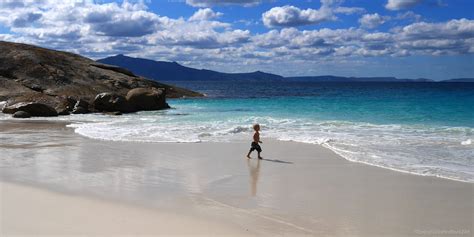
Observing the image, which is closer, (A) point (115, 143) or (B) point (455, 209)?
(B) point (455, 209)

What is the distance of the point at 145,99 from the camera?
36.6m

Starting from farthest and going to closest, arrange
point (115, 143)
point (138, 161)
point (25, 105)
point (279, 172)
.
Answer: point (25, 105) < point (115, 143) < point (138, 161) < point (279, 172)

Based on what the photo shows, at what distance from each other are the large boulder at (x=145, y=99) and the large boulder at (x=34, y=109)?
259 inches

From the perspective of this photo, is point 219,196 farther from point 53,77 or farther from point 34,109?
point 53,77

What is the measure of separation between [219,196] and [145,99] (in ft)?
94.9

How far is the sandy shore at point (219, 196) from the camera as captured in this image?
6758 millimetres

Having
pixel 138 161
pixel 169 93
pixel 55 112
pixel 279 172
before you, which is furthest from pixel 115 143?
pixel 169 93

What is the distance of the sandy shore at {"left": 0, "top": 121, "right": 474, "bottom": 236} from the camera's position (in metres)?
6.76

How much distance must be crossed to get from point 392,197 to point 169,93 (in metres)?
49.1

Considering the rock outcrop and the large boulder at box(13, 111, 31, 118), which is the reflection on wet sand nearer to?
the large boulder at box(13, 111, 31, 118)

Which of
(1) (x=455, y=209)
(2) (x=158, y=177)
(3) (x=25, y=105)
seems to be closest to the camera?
(1) (x=455, y=209)

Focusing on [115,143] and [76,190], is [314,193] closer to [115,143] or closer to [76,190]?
[76,190]

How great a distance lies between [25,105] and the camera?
2920cm

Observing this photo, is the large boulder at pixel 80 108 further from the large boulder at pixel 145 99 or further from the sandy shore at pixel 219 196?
the sandy shore at pixel 219 196
